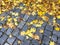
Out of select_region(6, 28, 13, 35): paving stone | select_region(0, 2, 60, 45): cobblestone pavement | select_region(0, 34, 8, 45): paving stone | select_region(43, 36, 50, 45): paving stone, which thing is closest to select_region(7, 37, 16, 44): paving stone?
select_region(0, 2, 60, 45): cobblestone pavement

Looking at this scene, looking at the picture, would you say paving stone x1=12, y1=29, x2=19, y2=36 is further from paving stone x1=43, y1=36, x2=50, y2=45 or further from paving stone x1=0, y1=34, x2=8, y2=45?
paving stone x1=43, y1=36, x2=50, y2=45

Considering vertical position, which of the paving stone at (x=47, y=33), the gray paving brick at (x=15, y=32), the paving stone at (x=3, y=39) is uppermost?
the paving stone at (x=47, y=33)

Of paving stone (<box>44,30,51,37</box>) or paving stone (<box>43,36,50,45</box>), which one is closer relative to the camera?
paving stone (<box>43,36,50,45</box>)

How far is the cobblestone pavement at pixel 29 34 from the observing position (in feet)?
12.8

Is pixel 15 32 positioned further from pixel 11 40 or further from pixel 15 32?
pixel 11 40

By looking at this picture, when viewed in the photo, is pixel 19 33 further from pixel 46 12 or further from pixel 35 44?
pixel 46 12

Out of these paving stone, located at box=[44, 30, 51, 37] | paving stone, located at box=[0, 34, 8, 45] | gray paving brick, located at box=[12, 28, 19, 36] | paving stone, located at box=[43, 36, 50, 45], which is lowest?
paving stone, located at box=[0, 34, 8, 45]

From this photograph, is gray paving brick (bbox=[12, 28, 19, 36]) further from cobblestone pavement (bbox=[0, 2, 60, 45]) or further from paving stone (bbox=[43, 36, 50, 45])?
paving stone (bbox=[43, 36, 50, 45])

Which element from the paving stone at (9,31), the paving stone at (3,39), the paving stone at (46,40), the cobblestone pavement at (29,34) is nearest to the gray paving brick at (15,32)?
the cobblestone pavement at (29,34)

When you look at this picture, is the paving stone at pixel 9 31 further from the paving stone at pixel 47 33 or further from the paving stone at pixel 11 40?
the paving stone at pixel 47 33

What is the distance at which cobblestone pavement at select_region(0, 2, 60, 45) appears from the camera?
3889 mm

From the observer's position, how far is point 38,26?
429cm

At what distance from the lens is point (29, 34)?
4.04 m

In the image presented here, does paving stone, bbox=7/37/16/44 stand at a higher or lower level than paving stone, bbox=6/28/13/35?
lower
